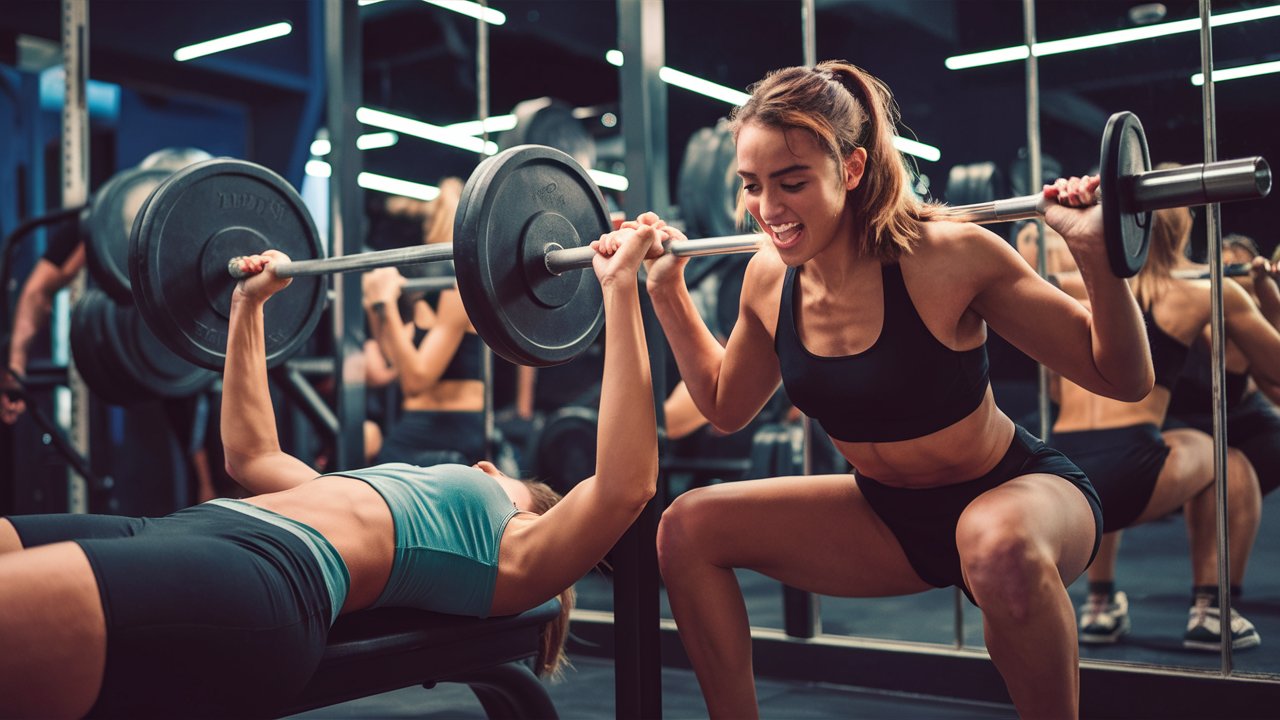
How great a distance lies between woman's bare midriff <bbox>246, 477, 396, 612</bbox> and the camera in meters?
1.63

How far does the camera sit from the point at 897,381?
1.64m

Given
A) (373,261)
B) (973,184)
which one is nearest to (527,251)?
(373,261)

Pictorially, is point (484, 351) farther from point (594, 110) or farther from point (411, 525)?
point (411, 525)

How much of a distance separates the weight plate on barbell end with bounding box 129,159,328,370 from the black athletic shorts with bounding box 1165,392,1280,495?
90.7 inches

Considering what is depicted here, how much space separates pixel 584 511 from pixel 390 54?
3.82m

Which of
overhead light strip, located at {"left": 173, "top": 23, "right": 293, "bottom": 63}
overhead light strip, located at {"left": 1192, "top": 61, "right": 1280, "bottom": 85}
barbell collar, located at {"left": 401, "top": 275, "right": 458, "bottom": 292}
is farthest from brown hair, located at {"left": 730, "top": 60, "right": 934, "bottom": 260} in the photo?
overhead light strip, located at {"left": 173, "top": 23, "right": 293, "bottom": 63}

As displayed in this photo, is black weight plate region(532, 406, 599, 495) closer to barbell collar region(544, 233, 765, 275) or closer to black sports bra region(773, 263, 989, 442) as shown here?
barbell collar region(544, 233, 765, 275)

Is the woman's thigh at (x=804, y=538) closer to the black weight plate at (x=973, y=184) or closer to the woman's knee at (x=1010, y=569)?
the woman's knee at (x=1010, y=569)

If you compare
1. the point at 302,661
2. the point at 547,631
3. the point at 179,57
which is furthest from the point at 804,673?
the point at 179,57

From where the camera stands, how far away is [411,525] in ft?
5.56

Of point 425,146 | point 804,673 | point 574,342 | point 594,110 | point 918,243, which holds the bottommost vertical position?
point 804,673

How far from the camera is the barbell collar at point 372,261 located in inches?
82.2

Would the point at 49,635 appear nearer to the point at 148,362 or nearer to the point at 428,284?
the point at 148,362

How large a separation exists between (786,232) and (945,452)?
0.43 meters
